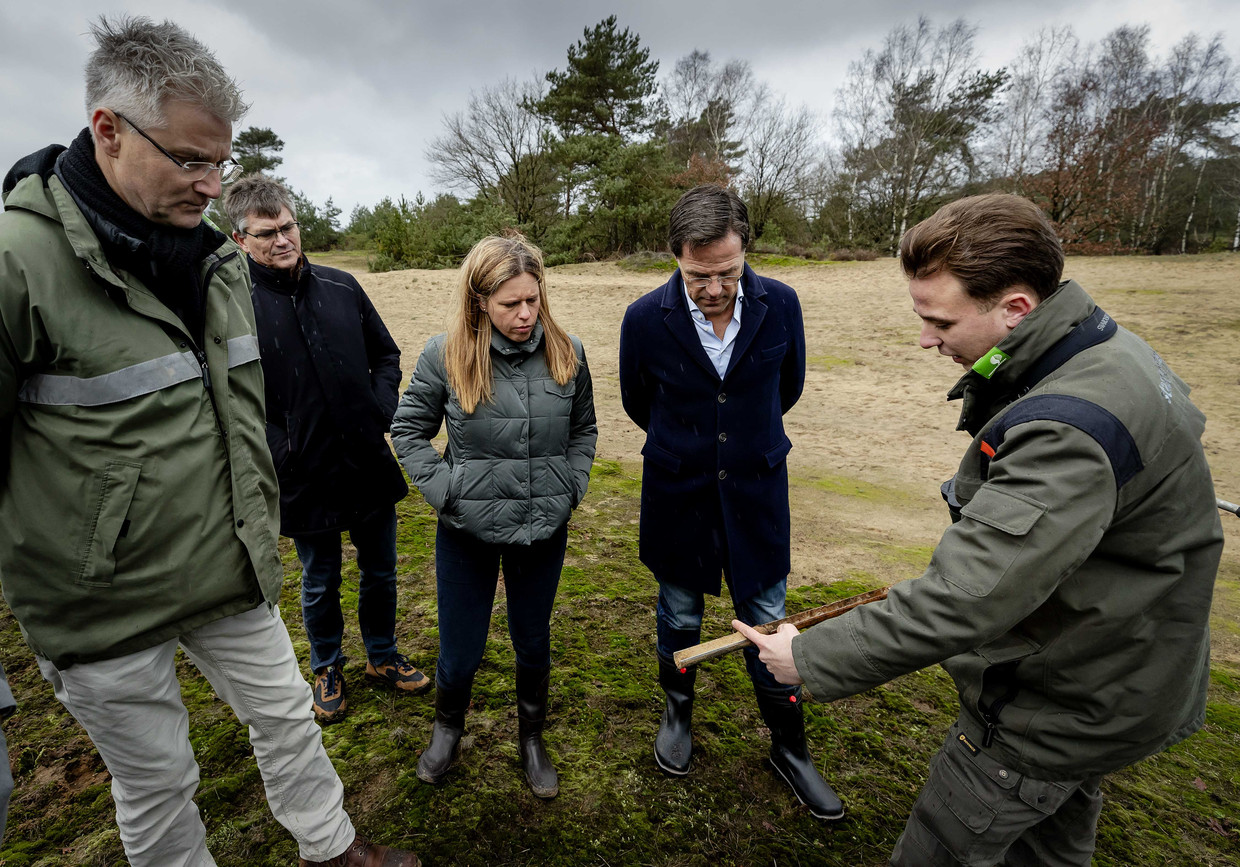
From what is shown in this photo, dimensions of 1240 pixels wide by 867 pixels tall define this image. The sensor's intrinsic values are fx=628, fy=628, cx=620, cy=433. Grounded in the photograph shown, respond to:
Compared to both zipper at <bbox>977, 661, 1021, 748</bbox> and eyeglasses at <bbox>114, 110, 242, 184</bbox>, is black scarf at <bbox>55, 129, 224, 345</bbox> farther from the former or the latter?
zipper at <bbox>977, 661, 1021, 748</bbox>

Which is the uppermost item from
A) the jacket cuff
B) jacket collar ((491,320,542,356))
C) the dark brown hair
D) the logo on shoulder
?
the dark brown hair

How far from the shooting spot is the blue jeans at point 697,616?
7.68 ft

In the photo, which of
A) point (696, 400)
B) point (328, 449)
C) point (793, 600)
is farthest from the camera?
point (793, 600)

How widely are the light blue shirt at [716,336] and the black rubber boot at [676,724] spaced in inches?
46.5

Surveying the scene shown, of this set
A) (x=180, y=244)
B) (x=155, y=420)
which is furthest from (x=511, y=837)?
(x=180, y=244)

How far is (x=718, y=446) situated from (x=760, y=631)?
80cm

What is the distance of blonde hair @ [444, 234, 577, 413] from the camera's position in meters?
2.14

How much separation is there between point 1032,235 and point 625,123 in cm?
2828

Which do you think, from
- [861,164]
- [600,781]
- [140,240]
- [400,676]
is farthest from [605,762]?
[861,164]

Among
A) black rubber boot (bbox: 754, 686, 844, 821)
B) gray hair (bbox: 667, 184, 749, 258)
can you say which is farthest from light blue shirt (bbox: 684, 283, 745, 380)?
black rubber boot (bbox: 754, 686, 844, 821)

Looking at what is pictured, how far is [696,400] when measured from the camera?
91.4 inches

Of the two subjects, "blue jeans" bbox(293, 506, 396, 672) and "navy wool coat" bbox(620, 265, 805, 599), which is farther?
"blue jeans" bbox(293, 506, 396, 672)

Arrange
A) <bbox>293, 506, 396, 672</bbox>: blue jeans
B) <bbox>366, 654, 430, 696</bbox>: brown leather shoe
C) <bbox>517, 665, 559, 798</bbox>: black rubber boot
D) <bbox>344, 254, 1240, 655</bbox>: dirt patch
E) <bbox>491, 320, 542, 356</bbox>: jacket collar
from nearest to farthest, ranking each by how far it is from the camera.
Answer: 1. <bbox>491, 320, 542, 356</bbox>: jacket collar
2. <bbox>517, 665, 559, 798</bbox>: black rubber boot
3. <bbox>293, 506, 396, 672</bbox>: blue jeans
4. <bbox>366, 654, 430, 696</bbox>: brown leather shoe
5. <bbox>344, 254, 1240, 655</bbox>: dirt patch

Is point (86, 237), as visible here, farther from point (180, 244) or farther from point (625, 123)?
point (625, 123)
